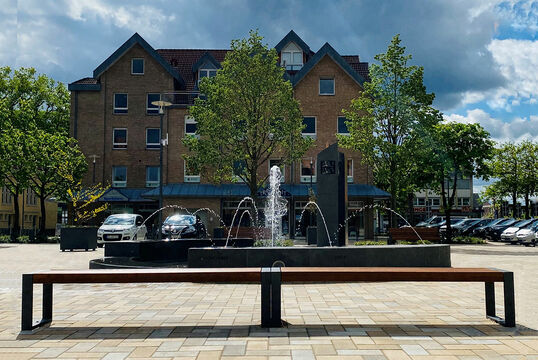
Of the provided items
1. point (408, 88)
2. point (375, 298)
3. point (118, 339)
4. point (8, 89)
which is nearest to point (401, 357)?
point (118, 339)

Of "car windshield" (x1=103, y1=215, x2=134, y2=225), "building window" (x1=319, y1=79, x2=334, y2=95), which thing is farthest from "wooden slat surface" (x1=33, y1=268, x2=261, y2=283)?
"building window" (x1=319, y1=79, x2=334, y2=95)

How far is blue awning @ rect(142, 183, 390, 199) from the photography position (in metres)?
34.6

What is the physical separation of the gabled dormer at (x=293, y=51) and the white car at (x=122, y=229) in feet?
65.4

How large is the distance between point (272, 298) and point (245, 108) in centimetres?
2028

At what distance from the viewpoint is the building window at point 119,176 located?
37.5m

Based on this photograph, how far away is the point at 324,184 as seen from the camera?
42.1ft

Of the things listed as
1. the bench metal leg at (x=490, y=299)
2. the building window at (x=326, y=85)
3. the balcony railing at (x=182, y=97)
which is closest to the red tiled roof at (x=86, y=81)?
the balcony railing at (x=182, y=97)

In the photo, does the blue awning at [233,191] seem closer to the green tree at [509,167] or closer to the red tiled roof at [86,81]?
the red tiled roof at [86,81]

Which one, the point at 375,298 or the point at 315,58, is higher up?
the point at 315,58

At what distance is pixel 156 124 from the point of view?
3738 cm

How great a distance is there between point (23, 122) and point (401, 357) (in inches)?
1635

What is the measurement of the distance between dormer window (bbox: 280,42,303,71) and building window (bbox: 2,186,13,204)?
106 feet

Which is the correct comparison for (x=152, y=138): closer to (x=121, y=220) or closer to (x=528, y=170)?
(x=121, y=220)

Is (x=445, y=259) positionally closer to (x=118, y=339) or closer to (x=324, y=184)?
(x=324, y=184)
